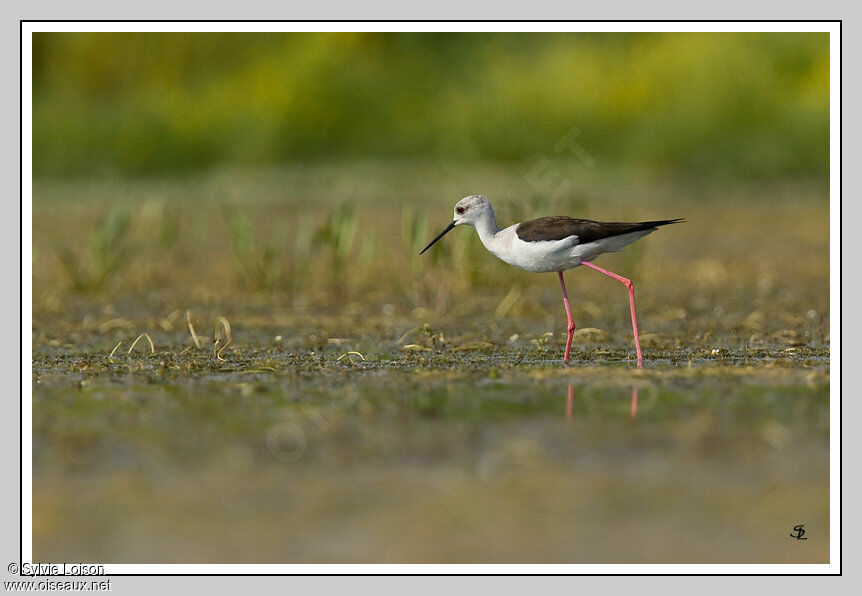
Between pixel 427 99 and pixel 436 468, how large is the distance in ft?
37.4

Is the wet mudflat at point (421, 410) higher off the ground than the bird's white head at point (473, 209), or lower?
lower

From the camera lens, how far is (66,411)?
4.80 m

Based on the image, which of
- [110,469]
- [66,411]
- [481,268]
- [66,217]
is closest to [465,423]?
[110,469]

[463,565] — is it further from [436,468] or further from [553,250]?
[553,250]

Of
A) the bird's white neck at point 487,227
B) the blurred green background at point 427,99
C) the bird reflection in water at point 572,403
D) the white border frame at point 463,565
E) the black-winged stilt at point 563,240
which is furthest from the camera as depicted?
the blurred green background at point 427,99

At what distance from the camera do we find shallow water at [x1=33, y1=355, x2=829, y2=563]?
3363 millimetres

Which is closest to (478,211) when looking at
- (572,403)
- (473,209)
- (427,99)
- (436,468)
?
(473,209)

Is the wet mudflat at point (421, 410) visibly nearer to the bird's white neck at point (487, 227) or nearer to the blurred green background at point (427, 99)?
the bird's white neck at point (487, 227)

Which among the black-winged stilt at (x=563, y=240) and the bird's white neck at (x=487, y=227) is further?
the bird's white neck at (x=487, y=227)

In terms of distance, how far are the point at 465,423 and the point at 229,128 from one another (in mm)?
10982

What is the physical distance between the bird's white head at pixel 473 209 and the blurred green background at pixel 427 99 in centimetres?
751

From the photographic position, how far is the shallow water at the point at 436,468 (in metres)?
3.36

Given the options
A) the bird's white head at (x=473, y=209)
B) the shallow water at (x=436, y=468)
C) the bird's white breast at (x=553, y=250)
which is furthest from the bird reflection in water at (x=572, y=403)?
the bird's white head at (x=473, y=209)

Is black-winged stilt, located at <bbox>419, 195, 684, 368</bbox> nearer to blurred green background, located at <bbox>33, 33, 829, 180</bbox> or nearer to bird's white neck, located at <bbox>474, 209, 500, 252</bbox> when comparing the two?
bird's white neck, located at <bbox>474, 209, 500, 252</bbox>
